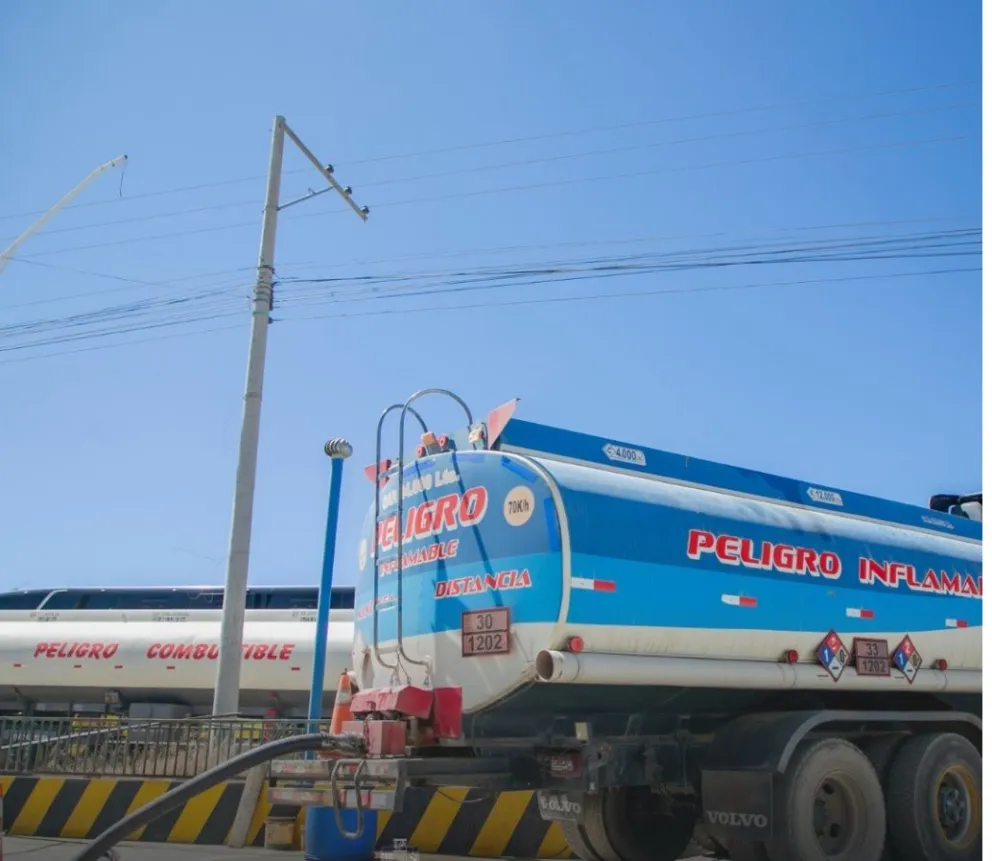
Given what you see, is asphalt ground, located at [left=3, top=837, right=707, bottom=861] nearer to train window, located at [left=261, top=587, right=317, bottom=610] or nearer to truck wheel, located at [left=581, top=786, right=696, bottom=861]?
truck wheel, located at [left=581, top=786, right=696, bottom=861]

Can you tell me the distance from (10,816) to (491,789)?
672 cm

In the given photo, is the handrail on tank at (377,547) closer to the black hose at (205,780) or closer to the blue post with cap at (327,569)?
the black hose at (205,780)

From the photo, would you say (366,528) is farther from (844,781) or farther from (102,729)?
(102,729)

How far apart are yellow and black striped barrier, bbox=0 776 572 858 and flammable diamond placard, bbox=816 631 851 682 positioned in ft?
10.1

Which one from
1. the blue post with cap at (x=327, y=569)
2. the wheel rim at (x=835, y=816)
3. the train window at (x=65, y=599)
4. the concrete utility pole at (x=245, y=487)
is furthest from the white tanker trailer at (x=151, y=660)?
the wheel rim at (x=835, y=816)

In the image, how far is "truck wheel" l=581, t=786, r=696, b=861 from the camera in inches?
323

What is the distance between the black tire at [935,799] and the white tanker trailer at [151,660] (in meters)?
13.5

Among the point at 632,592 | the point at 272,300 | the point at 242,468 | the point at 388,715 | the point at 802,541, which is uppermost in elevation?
the point at 272,300

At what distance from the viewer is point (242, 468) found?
13.1m

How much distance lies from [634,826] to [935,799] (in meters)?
2.27

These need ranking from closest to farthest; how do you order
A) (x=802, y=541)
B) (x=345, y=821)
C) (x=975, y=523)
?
(x=802, y=541) → (x=345, y=821) → (x=975, y=523)

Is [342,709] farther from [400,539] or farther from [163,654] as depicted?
[163,654]

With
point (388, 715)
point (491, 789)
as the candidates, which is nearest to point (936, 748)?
point (491, 789)

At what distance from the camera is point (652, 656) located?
22.2 feet
